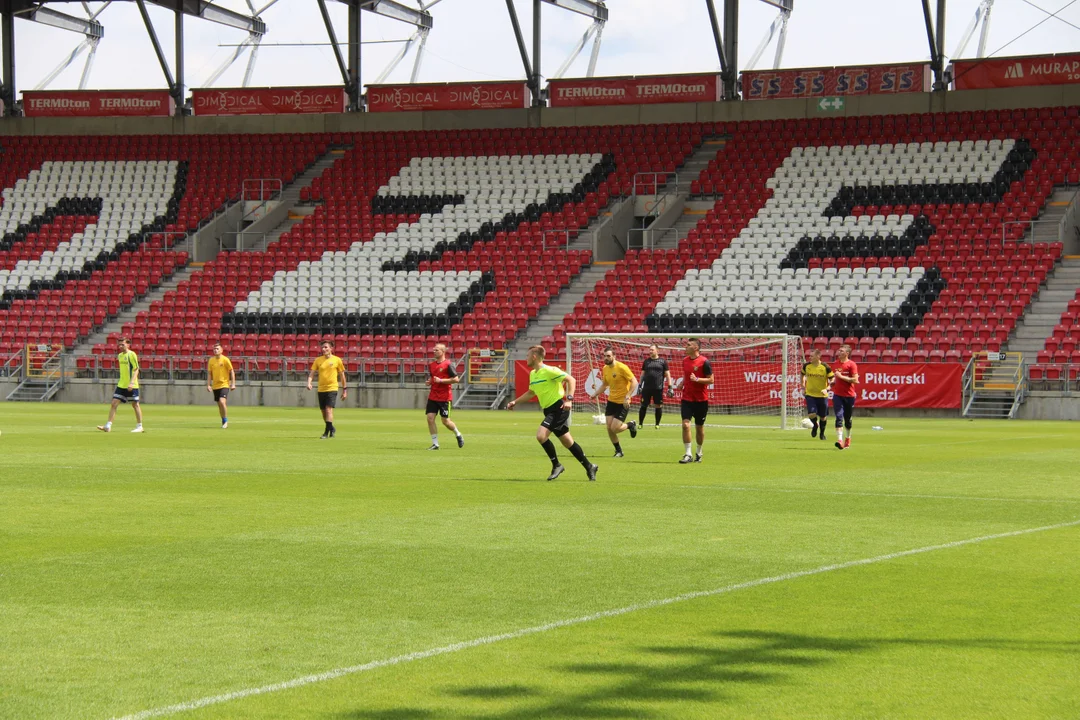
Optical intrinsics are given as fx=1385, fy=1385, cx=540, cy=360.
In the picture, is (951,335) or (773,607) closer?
(773,607)

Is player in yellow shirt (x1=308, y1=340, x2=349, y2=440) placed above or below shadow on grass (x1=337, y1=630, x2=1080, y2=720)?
above

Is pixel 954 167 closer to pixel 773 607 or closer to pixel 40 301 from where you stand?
pixel 40 301

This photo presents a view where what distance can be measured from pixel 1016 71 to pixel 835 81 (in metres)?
5.79

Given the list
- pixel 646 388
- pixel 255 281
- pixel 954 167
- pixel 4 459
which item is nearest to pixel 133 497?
pixel 4 459

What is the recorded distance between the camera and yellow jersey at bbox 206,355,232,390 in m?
28.8

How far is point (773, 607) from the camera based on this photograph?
8398mm

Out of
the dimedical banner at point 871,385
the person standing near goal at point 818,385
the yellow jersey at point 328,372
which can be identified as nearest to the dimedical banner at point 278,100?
the dimedical banner at point 871,385

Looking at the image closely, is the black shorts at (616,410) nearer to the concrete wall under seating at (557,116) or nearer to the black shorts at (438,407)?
the black shorts at (438,407)

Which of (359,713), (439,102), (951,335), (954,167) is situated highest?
(439,102)

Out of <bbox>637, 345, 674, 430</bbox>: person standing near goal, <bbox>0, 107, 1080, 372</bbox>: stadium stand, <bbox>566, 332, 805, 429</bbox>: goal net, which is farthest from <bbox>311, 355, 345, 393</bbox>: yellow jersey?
<bbox>0, 107, 1080, 372</bbox>: stadium stand

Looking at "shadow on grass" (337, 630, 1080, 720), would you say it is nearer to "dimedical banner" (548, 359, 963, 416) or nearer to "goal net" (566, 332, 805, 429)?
"goal net" (566, 332, 805, 429)

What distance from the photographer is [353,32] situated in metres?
51.6

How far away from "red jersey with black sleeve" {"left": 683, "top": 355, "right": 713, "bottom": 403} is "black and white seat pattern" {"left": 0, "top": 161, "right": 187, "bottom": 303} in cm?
3296

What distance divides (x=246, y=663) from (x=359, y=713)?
3.66 ft
